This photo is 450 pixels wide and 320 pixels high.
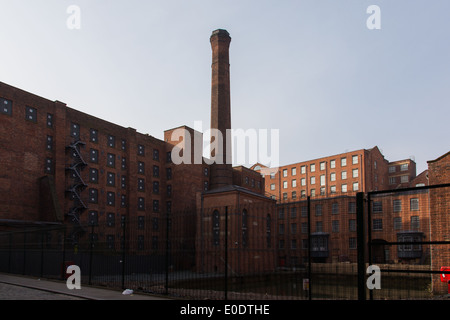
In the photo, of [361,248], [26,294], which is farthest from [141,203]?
[361,248]

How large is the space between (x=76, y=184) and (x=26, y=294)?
101ft

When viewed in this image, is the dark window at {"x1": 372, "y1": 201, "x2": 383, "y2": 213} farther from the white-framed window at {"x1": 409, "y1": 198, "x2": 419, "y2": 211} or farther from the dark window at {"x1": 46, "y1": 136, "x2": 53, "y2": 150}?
the dark window at {"x1": 46, "y1": 136, "x2": 53, "y2": 150}

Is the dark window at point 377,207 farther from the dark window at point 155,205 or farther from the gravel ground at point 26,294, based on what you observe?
the dark window at point 155,205

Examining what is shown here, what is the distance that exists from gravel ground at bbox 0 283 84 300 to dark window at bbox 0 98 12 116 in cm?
2686

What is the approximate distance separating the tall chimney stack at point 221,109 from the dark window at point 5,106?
2350 cm

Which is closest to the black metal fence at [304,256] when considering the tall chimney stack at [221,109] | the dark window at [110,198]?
the dark window at [110,198]

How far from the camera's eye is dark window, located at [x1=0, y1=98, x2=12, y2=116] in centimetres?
3784

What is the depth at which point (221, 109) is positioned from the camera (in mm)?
52031

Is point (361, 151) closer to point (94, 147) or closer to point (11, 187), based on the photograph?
point (94, 147)

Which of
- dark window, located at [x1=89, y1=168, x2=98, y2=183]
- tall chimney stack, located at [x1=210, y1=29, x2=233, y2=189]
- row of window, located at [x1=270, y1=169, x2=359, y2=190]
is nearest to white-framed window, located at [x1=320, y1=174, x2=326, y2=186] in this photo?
row of window, located at [x1=270, y1=169, x2=359, y2=190]

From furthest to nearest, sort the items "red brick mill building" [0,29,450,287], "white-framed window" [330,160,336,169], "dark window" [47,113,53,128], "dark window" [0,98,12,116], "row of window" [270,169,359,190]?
1. "white-framed window" [330,160,336,169]
2. "row of window" [270,169,359,190]
3. "dark window" [47,113,53,128]
4. "dark window" [0,98,12,116]
5. "red brick mill building" [0,29,450,287]

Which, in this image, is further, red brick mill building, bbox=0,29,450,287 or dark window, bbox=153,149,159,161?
dark window, bbox=153,149,159,161
